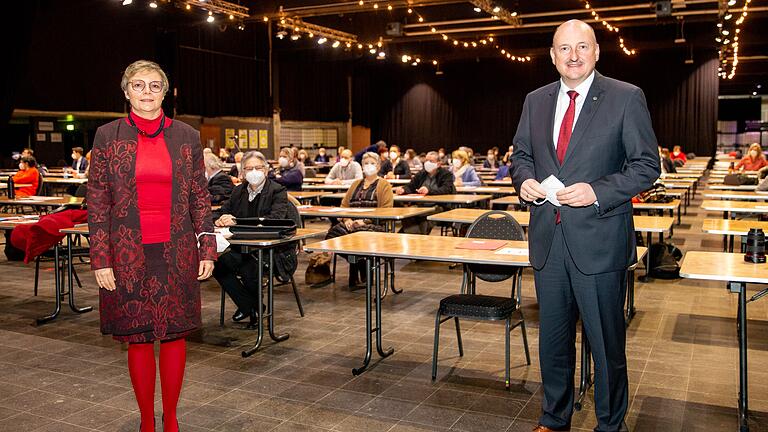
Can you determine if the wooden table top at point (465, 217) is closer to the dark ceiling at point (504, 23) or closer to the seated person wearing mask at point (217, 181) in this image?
the seated person wearing mask at point (217, 181)

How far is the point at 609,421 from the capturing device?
265 centimetres

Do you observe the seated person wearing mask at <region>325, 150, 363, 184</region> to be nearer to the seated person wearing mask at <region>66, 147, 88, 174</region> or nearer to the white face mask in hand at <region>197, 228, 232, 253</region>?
the seated person wearing mask at <region>66, 147, 88, 174</region>

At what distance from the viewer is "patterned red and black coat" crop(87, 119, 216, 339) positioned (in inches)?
107

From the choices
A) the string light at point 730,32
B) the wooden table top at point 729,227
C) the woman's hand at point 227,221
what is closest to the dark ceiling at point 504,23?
the string light at point 730,32

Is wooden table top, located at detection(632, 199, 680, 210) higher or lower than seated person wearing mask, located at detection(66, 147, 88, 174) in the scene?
lower

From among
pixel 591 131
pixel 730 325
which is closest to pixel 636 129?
pixel 591 131

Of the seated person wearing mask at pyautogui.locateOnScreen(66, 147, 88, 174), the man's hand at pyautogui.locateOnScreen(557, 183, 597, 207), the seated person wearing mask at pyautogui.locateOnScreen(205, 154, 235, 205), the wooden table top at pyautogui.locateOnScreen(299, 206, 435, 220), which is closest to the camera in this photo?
the man's hand at pyautogui.locateOnScreen(557, 183, 597, 207)

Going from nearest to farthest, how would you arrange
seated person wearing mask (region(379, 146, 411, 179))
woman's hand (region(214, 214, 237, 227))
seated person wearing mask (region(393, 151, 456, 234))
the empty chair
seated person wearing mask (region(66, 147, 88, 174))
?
the empty chair, woman's hand (region(214, 214, 237, 227)), seated person wearing mask (region(393, 151, 456, 234)), seated person wearing mask (region(379, 146, 411, 179)), seated person wearing mask (region(66, 147, 88, 174))

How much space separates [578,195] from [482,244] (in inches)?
66.6

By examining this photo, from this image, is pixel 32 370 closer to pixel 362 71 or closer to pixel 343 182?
pixel 343 182

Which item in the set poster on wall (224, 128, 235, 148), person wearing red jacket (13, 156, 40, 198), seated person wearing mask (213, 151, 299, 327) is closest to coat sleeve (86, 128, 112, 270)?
seated person wearing mask (213, 151, 299, 327)

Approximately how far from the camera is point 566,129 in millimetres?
2670

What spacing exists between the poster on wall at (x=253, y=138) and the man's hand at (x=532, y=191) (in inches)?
705

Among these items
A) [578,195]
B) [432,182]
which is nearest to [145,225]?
[578,195]
